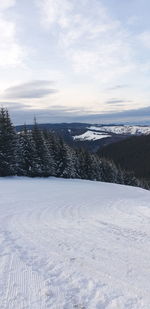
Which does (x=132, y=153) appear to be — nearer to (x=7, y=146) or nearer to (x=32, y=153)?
(x=32, y=153)

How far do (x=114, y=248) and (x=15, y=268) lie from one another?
239 centimetres

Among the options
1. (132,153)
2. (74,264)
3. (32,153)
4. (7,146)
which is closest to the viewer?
(74,264)

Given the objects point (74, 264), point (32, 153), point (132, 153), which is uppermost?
point (74, 264)

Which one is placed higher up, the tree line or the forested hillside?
the tree line

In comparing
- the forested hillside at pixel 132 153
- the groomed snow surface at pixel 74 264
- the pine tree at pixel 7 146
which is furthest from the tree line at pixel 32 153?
the forested hillside at pixel 132 153

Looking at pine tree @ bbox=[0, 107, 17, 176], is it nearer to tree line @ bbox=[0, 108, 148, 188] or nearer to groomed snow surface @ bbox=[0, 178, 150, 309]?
tree line @ bbox=[0, 108, 148, 188]

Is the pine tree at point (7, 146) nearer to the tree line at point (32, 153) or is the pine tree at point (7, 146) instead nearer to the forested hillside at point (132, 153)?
the tree line at point (32, 153)

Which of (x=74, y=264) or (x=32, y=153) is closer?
(x=74, y=264)

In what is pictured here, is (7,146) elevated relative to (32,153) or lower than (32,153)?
elevated

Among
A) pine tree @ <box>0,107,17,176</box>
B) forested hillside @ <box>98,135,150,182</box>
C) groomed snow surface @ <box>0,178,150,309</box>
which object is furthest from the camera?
forested hillside @ <box>98,135,150,182</box>

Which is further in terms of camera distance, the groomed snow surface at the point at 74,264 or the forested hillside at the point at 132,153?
A: the forested hillside at the point at 132,153

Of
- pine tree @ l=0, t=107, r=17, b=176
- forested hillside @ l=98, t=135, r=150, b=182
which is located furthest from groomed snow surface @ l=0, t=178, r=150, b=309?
forested hillside @ l=98, t=135, r=150, b=182

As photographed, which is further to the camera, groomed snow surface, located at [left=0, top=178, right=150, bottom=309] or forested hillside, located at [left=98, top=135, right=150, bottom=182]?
forested hillside, located at [left=98, top=135, right=150, bottom=182]

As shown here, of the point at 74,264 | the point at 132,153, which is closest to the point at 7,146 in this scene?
the point at 74,264
